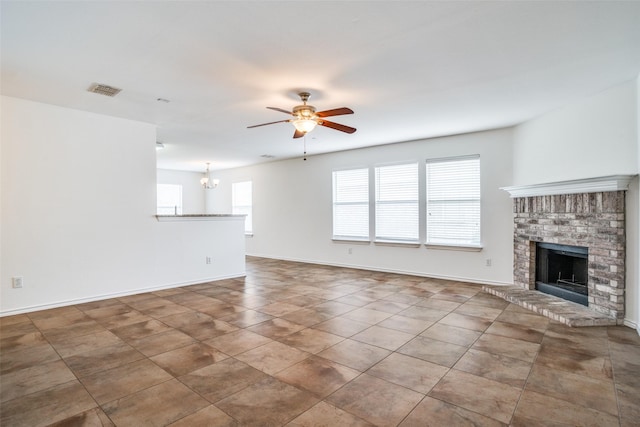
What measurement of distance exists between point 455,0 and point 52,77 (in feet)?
12.6

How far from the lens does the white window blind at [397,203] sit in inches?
249

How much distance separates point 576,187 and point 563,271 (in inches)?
54.3

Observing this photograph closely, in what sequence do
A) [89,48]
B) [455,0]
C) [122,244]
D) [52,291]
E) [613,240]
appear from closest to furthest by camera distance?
[455,0] → [89,48] → [613,240] → [52,291] → [122,244]

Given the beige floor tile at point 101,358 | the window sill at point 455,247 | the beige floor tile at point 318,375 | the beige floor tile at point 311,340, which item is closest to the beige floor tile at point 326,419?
the beige floor tile at point 318,375

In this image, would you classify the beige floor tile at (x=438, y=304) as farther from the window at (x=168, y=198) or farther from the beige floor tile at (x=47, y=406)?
the window at (x=168, y=198)

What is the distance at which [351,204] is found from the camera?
7277 millimetres

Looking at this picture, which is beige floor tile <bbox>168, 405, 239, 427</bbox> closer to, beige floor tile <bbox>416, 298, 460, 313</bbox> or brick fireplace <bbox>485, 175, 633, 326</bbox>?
beige floor tile <bbox>416, 298, 460, 313</bbox>

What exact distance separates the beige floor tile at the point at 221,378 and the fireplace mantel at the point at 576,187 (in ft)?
13.1

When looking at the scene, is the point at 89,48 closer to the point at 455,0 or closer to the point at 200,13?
the point at 200,13

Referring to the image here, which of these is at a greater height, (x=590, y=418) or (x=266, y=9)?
(x=266, y=9)

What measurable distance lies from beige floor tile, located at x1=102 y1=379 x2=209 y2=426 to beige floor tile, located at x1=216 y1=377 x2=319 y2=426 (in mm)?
205

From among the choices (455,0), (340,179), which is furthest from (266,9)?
(340,179)

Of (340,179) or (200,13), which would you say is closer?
(200,13)

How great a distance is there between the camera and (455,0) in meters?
2.16
